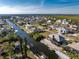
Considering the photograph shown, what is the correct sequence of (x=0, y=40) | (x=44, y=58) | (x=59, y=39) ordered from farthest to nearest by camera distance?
(x=0, y=40) → (x=59, y=39) → (x=44, y=58)

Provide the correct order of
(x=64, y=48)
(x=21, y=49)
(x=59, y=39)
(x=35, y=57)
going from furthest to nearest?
(x=59, y=39) → (x=64, y=48) → (x=21, y=49) → (x=35, y=57)

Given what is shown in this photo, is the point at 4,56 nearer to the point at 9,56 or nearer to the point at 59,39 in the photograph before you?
the point at 9,56

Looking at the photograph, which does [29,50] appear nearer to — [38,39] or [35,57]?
[35,57]

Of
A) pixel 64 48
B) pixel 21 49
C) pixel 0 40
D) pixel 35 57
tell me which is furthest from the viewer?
pixel 0 40

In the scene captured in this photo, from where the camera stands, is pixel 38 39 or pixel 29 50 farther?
pixel 38 39

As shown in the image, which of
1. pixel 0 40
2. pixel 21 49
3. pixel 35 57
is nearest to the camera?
pixel 35 57

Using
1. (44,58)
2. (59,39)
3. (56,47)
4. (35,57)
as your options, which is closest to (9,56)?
(35,57)

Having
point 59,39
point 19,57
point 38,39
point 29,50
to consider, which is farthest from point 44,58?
point 38,39

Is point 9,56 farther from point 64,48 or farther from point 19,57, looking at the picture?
point 64,48

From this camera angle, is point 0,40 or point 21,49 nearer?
point 21,49
